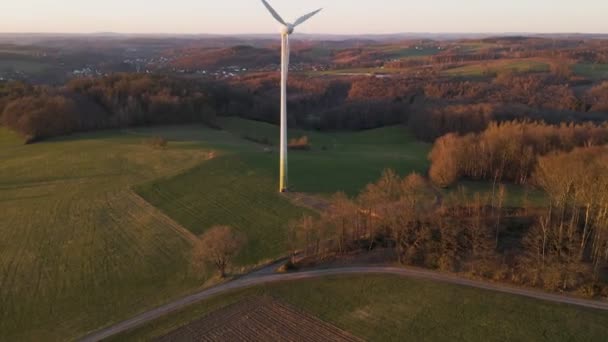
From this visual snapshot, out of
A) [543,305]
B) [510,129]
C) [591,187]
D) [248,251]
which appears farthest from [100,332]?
[510,129]

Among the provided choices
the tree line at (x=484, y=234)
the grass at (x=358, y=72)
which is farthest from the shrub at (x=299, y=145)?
the grass at (x=358, y=72)

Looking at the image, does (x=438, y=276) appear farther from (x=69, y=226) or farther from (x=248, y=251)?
(x=69, y=226)

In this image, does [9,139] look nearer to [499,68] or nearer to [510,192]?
[510,192]

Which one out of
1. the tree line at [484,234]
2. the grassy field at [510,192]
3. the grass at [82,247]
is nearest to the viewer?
the grass at [82,247]

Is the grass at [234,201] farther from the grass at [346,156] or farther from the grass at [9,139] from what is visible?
the grass at [9,139]

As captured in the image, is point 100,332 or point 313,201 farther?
point 313,201

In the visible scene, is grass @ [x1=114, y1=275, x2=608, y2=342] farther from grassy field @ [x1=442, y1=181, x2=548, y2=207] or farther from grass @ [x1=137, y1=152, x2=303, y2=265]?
grassy field @ [x1=442, y1=181, x2=548, y2=207]

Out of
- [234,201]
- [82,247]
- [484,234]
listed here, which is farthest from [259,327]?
[234,201]
